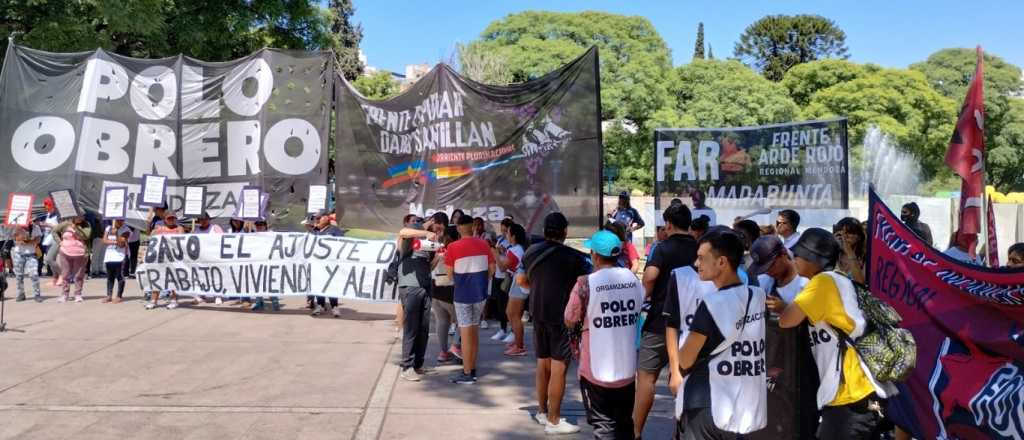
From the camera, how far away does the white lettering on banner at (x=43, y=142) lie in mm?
15945

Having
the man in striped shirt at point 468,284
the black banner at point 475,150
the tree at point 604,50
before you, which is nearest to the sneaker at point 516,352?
the man in striped shirt at point 468,284

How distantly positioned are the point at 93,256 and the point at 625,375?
1542 cm

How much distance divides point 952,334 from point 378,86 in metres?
39.2

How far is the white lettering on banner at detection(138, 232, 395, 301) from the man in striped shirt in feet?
13.4

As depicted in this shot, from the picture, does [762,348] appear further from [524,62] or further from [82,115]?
[524,62]

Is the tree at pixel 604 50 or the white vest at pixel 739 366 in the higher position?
the tree at pixel 604 50

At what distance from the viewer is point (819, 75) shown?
163 ft

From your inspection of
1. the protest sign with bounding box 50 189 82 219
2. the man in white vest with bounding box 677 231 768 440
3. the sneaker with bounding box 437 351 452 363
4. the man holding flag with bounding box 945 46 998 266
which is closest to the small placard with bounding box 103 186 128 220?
the protest sign with bounding box 50 189 82 219

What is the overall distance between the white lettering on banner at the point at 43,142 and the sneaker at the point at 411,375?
11.2 m

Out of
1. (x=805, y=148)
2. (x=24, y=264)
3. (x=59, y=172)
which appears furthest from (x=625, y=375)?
(x=59, y=172)

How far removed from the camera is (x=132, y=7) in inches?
774

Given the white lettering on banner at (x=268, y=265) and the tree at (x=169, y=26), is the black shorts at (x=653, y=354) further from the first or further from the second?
the tree at (x=169, y=26)

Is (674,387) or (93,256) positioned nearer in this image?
(674,387)

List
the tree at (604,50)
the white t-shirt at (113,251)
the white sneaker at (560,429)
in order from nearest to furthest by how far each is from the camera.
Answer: the white sneaker at (560,429)
the white t-shirt at (113,251)
the tree at (604,50)
